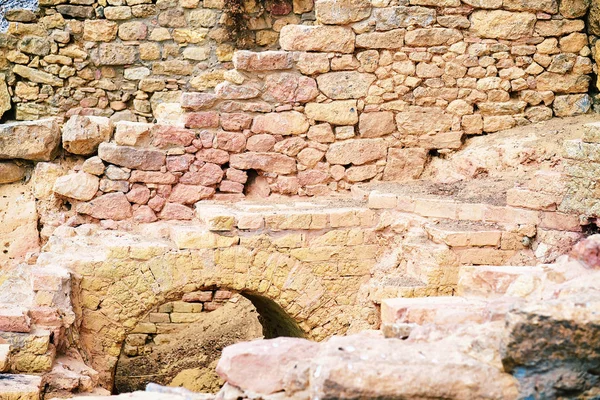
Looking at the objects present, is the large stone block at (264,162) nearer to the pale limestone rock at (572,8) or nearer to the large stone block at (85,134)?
the large stone block at (85,134)

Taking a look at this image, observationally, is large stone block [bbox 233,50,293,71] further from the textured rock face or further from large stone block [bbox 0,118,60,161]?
the textured rock face

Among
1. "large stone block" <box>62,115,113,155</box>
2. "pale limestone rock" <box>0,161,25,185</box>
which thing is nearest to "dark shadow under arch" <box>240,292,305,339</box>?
"large stone block" <box>62,115,113,155</box>

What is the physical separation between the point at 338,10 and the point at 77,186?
2.78 meters

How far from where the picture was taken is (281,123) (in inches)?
273

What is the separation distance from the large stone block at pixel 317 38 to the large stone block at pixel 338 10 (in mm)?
70

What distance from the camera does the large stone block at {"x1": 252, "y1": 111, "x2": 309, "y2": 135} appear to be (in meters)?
6.91

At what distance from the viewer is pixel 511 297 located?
11.4ft

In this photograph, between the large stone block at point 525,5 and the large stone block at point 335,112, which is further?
the large stone block at point 525,5

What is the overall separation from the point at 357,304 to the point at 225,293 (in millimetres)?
3199

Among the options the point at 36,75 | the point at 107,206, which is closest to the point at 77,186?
the point at 107,206

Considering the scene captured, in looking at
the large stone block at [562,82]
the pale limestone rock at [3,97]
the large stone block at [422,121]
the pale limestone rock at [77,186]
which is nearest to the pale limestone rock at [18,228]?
the pale limestone rock at [77,186]

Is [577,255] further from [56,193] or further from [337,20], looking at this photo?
[56,193]

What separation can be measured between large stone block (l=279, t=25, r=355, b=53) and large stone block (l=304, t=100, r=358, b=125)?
490 mm

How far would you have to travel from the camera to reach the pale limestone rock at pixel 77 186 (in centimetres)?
670
